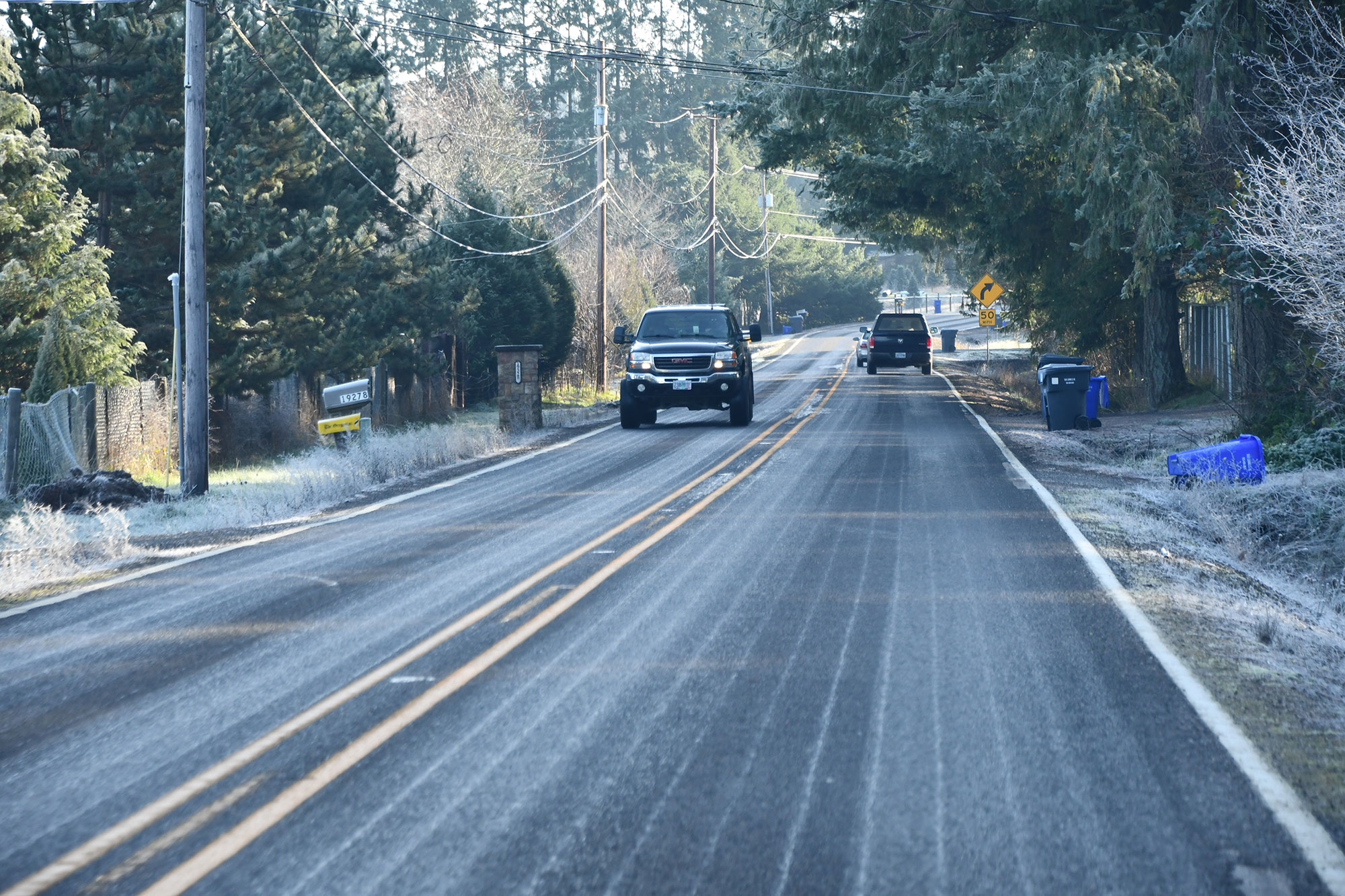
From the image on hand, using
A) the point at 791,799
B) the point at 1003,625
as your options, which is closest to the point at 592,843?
the point at 791,799

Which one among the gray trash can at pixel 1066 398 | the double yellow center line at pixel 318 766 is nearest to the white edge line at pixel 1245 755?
the double yellow center line at pixel 318 766

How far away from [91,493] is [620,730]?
40.0 ft

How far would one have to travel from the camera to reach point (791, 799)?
5406 millimetres

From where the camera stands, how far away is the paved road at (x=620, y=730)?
4.82 metres

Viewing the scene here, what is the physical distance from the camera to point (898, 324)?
1757 inches

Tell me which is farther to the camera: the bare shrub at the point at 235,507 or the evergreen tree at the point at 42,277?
the evergreen tree at the point at 42,277

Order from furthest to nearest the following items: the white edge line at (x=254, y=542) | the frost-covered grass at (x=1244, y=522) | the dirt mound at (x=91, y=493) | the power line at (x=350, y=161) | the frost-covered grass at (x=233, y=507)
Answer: the power line at (x=350, y=161) → the dirt mound at (x=91, y=493) → the frost-covered grass at (x=233, y=507) → the frost-covered grass at (x=1244, y=522) → the white edge line at (x=254, y=542)

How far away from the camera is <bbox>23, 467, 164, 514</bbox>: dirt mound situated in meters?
16.1

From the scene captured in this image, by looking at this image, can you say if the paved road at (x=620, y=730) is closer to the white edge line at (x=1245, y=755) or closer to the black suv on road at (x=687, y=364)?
the white edge line at (x=1245, y=755)

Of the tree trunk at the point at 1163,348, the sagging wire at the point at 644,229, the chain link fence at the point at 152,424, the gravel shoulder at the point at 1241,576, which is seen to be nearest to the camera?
the gravel shoulder at the point at 1241,576

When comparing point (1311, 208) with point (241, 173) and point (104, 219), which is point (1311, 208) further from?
point (104, 219)

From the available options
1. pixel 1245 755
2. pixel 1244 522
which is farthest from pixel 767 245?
pixel 1245 755

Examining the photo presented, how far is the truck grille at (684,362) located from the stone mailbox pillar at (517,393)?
2.96 meters

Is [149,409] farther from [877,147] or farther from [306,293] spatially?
[877,147]
